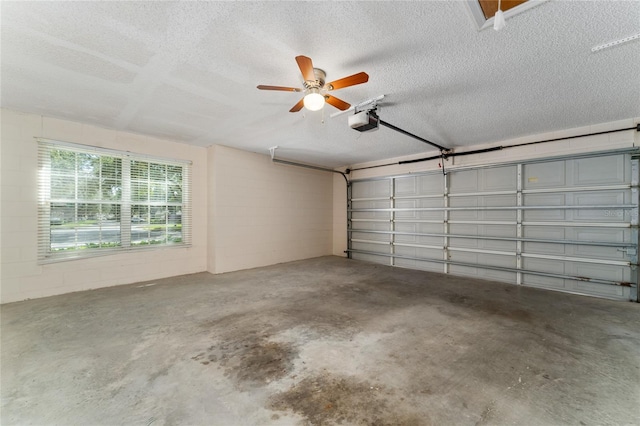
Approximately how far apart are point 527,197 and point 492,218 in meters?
0.65

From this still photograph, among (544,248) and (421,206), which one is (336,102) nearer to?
(421,206)

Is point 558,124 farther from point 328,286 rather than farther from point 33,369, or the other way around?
point 33,369

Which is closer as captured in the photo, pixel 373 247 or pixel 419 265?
pixel 419 265

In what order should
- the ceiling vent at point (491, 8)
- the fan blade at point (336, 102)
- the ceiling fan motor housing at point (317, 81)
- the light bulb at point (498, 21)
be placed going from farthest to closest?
the fan blade at point (336, 102) < the ceiling fan motor housing at point (317, 81) < the ceiling vent at point (491, 8) < the light bulb at point (498, 21)

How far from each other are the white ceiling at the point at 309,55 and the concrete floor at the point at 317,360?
2626 millimetres

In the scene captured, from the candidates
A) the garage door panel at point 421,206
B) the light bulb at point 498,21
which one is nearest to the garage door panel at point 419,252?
the garage door panel at point 421,206

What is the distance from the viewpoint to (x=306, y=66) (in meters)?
1.97

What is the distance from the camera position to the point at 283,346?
2.31 metres

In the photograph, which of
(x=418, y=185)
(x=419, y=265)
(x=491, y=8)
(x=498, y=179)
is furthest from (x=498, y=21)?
(x=419, y=265)

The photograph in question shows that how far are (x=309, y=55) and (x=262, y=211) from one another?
13.7 feet

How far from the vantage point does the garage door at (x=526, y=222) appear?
377 centimetres

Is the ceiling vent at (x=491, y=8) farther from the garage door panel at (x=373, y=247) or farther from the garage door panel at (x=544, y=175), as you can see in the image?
the garage door panel at (x=373, y=247)

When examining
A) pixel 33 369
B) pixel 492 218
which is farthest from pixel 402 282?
pixel 33 369

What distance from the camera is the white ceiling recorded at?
1771mm
